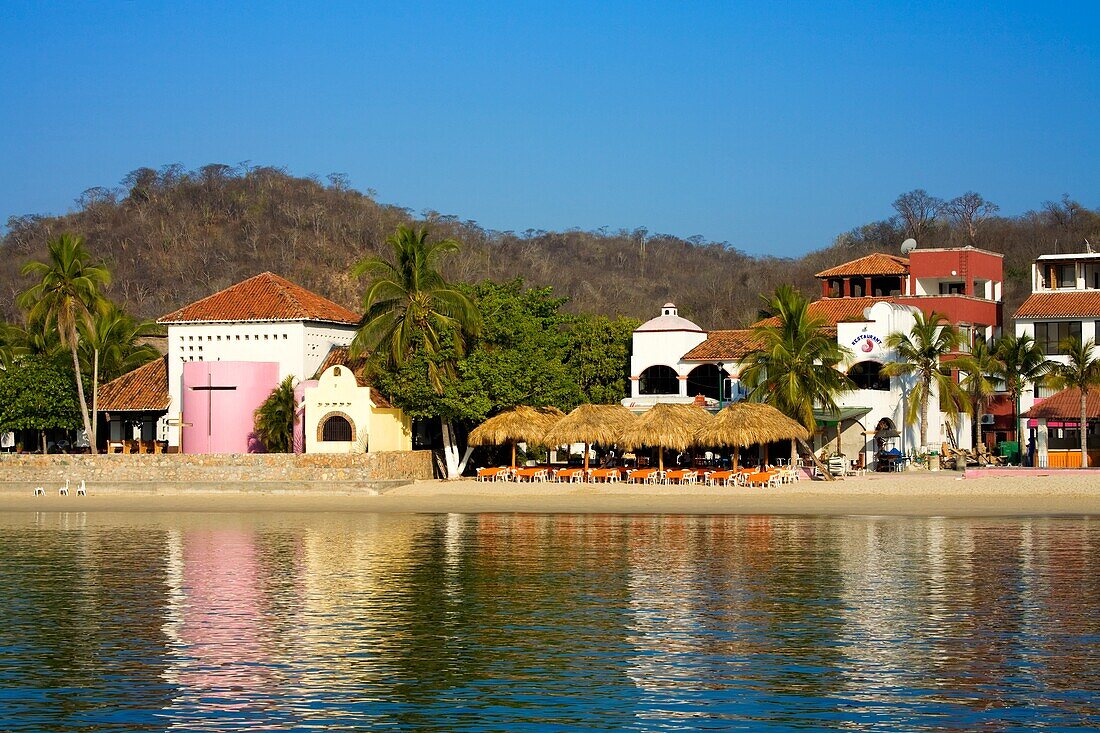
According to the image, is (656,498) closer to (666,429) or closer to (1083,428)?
(666,429)

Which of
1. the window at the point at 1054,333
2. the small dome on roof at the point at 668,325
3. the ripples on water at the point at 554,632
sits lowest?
the ripples on water at the point at 554,632

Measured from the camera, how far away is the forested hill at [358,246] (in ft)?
317

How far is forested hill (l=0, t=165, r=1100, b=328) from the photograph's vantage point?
9675 cm

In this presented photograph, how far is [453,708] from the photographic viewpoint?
1556cm

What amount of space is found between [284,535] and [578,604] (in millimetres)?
12978

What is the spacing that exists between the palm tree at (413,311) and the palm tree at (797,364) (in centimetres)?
963

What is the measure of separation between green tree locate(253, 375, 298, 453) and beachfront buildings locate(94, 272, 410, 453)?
54 centimetres

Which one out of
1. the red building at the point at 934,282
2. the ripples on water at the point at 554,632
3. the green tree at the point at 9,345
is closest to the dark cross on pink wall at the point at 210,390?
the green tree at the point at 9,345

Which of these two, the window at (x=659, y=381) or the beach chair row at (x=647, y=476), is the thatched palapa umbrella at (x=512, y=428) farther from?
the window at (x=659, y=381)

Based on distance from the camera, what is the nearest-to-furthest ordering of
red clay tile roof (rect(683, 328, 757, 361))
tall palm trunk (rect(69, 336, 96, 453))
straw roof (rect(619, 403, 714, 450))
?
straw roof (rect(619, 403, 714, 450)) < tall palm trunk (rect(69, 336, 96, 453)) < red clay tile roof (rect(683, 328, 757, 361))

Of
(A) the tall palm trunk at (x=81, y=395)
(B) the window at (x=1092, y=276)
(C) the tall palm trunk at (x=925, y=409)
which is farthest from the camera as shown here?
(B) the window at (x=1092, y=276)

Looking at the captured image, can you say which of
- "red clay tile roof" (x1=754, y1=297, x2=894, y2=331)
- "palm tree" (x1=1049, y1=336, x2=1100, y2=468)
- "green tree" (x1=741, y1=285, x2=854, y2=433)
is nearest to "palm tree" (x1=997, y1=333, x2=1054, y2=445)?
"palm tree" (x1=1049, y1=336, x2=1100, y2=468)

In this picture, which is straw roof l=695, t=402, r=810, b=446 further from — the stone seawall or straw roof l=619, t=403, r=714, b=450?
the stone seawall

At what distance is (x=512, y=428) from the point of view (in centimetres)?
4444
